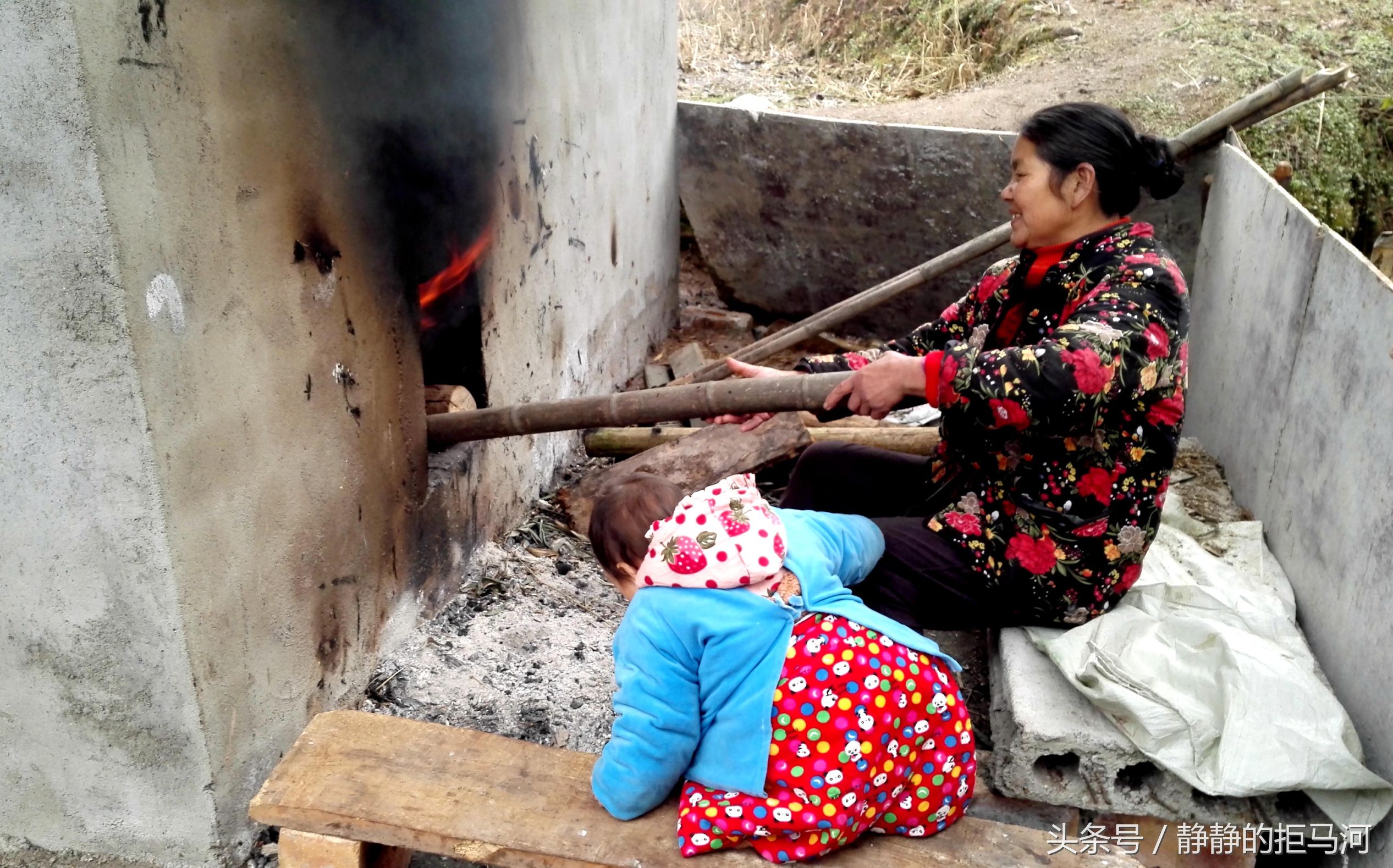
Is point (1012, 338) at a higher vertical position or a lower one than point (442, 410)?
higher

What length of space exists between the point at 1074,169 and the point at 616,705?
67.0 inches

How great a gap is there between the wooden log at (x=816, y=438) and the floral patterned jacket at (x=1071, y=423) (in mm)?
912

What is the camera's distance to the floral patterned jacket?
7.99 ft

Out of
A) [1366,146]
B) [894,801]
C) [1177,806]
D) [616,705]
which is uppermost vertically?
[1366,146]

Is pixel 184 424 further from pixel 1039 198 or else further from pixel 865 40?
pixel 865 40

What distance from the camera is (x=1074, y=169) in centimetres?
267

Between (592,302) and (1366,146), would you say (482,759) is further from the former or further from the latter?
(1366,146)

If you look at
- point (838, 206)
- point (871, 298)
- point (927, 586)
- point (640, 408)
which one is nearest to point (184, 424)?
point (640, 408)

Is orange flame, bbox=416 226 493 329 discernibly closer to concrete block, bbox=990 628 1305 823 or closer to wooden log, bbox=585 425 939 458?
wooden log, bbox=585 425 939 458

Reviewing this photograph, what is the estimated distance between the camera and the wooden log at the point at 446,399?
3590 millimetres

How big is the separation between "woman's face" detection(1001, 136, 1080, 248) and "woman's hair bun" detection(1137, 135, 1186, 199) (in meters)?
0.17

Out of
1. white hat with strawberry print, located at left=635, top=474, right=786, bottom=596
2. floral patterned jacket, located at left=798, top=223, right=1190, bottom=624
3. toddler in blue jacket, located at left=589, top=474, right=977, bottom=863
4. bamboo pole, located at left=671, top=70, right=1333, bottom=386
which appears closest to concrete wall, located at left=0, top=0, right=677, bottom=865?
toddler in blue jacket, located at left=589, top=474, right=977, bottom=863

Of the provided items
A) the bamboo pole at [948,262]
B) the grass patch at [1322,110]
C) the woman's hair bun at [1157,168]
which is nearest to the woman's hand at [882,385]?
the woman's hair bun at [1157,168]

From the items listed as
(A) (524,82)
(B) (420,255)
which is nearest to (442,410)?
(B) (420,255)
